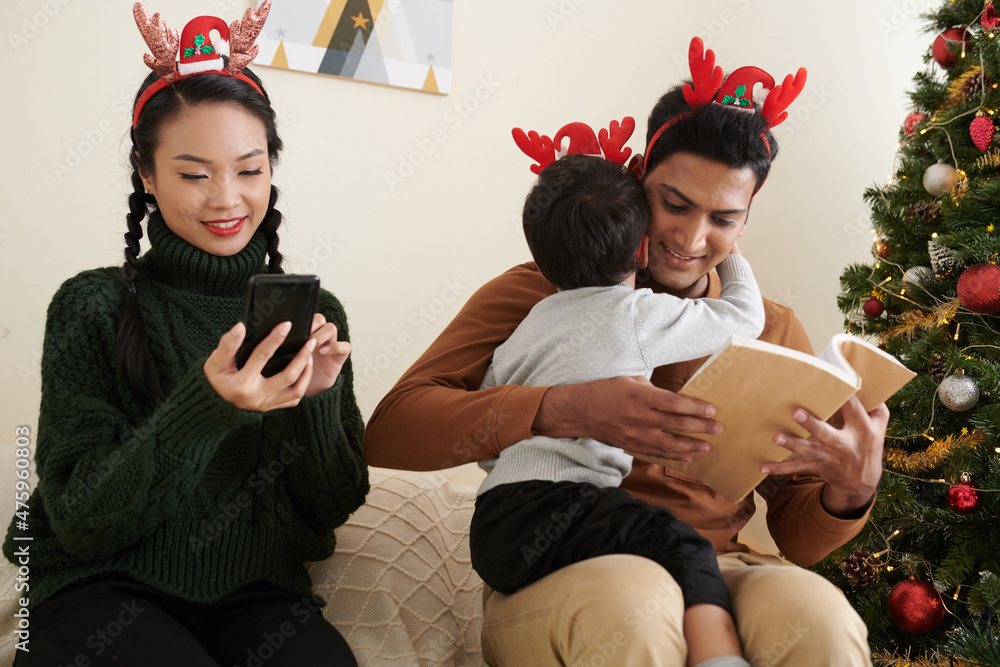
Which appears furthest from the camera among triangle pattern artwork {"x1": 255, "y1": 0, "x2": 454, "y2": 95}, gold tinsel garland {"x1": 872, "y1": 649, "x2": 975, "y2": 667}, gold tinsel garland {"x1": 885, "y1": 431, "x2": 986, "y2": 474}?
triangle pattern artwork {"x1": 255, "y1": 0, "x2": 454, "y2": 95}

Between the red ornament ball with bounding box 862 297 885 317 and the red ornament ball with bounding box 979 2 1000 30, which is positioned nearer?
the red ornament ball with bounding box 979 2 1000 30

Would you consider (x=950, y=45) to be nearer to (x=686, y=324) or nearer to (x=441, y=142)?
(x=686, y=324)

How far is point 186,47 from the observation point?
4.05ft

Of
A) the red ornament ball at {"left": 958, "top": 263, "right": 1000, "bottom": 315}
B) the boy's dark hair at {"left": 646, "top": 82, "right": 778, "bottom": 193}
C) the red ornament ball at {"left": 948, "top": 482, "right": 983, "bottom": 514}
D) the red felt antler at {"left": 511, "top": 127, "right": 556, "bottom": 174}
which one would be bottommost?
the red ornament ball at {"left": 948, "top": 482, "right": 983, "bottom": 514}

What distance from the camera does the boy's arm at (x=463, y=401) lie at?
3.94 feet

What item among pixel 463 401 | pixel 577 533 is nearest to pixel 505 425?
pixel 463 401

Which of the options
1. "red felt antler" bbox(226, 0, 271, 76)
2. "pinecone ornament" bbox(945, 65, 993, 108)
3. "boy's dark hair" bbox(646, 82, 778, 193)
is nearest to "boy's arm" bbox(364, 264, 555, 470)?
"boy's dark hair" bbox(646, 82, 778, 193)

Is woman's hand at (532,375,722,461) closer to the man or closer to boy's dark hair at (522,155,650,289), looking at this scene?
the man

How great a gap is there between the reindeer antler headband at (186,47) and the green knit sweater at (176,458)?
0.23 m

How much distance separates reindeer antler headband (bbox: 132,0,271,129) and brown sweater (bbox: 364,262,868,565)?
0.57 metres

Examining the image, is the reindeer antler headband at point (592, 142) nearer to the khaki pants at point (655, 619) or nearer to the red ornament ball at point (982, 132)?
the khaki pants at point (655, 619)

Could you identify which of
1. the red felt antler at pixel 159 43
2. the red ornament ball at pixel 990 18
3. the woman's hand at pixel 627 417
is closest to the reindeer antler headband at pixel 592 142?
the woman's hand at pixel 627 417

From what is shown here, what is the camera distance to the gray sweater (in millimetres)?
1159

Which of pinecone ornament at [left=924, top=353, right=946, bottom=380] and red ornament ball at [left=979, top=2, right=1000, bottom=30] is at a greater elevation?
red ornament ball at [left=979, top=2, right=1000, bottom=30]
